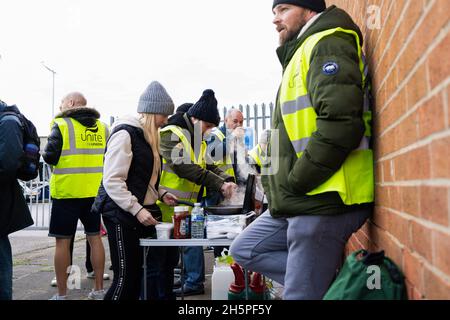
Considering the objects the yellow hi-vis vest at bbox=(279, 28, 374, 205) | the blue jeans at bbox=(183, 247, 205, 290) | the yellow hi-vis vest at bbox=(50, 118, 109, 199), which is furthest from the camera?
the blue jeans at bbox=(183, 247, 205, 290)

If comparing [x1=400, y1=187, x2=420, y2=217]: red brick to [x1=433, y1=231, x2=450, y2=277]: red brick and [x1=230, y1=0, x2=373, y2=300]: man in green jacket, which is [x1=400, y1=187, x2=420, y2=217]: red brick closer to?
[x1=433, y1=231, x2=450, y2=277]: red brick

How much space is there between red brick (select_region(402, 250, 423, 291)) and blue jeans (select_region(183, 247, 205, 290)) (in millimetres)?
3419

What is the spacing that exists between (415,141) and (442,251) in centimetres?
38

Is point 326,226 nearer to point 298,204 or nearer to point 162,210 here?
point 298,204

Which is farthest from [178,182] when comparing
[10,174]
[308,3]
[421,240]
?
[421,240]

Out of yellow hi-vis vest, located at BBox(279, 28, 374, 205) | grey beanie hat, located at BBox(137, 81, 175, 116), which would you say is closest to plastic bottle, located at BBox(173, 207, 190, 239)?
grey beanie hat, located at BBox(137, 81, 175, 116)

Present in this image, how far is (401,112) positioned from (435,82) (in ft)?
1.22

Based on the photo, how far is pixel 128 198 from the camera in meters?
3.12

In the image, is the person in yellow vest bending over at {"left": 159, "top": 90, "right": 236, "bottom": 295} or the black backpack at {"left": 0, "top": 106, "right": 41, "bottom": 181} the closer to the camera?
the black backpack at {"left": 0, "top": 106, "right": 41, "bottom": 181}

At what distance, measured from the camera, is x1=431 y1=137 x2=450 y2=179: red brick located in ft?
3.60

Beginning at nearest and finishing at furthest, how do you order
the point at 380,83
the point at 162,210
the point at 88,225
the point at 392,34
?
1. the point at 392,34
2. the point at 380,83
3. the point at 162,210
4. the point at 88,225

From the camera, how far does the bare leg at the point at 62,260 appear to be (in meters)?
4.09
